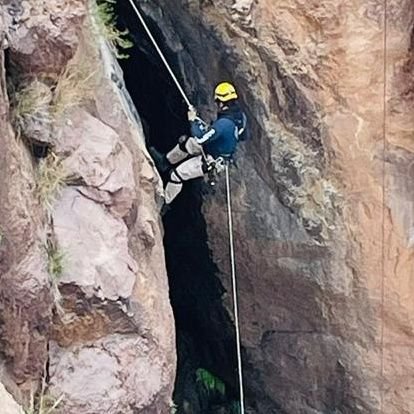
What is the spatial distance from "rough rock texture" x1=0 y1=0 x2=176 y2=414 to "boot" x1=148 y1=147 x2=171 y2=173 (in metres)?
1.68

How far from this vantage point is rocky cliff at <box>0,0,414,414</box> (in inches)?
217

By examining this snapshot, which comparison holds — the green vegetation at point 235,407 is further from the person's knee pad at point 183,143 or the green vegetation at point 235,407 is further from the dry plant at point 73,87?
the dry plant at point 73,87

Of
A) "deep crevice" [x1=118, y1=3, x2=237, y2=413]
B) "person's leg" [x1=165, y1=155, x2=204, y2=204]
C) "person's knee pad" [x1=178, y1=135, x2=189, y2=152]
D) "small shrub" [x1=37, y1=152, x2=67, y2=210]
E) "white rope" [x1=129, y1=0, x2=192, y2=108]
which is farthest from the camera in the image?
"deep crevice" [x1=118, y1=3, x2=237, y2=413]

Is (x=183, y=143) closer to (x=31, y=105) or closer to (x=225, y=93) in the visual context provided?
(x=225, y=93)

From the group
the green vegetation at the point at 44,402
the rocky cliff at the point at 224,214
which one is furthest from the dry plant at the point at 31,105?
the green vegetation at the point at 44,402

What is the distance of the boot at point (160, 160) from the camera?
8.01 meters

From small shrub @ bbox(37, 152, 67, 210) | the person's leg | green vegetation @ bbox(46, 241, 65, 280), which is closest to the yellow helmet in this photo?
the person's leg

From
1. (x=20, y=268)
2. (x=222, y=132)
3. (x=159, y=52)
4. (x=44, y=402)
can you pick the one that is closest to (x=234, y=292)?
(x=222, y=132)

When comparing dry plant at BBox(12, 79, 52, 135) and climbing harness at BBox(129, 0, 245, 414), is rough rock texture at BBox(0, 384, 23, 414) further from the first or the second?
climbing harness at BBox(129, 0, 245, 414)

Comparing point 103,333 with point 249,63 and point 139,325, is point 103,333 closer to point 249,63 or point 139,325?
point 139,325

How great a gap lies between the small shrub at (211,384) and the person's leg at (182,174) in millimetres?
2091

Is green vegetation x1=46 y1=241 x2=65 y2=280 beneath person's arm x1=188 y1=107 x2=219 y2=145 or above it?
beneath

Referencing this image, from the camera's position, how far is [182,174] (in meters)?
7.63

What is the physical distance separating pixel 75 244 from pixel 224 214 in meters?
2.63
